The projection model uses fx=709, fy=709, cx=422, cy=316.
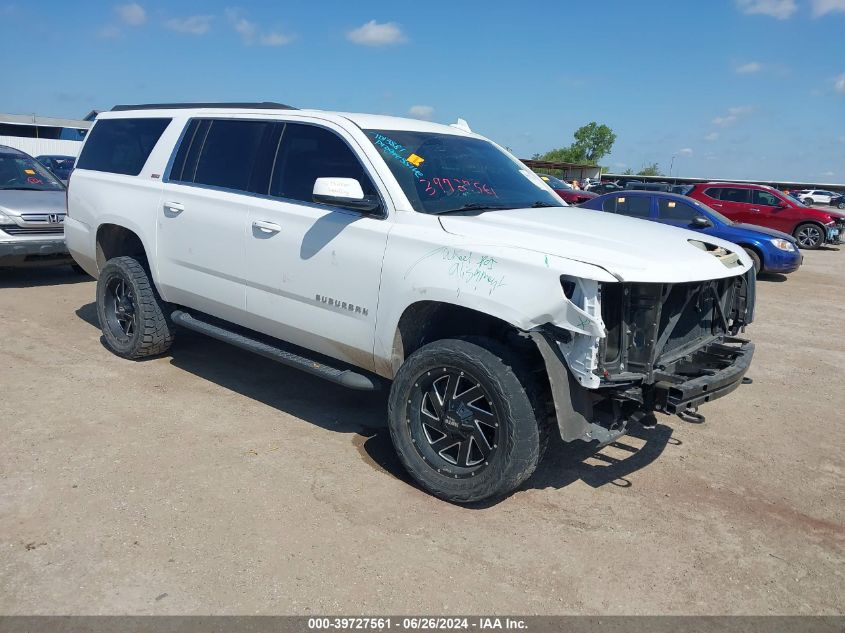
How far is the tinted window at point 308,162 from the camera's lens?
4449 millimetres

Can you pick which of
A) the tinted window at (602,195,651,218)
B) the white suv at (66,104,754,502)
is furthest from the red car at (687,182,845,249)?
the white suv at (66,104,754,502)

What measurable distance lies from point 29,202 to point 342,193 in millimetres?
6790

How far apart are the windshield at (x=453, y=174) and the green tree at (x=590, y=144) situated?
10862 centimetres

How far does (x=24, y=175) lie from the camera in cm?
988

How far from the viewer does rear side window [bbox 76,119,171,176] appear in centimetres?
583

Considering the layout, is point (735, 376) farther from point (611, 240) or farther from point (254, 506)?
point (254, 506)

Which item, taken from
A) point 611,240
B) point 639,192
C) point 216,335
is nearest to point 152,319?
point 216,335

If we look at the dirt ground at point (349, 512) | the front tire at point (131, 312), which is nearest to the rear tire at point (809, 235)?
the dirt ground at point (349, 512)

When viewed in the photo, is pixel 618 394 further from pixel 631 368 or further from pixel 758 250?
pixel 758 250

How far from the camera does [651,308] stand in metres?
3.47

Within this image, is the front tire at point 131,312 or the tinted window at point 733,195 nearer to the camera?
the front tire at point 131,312

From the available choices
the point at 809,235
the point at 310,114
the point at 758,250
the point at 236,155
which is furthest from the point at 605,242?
the point at 809,235

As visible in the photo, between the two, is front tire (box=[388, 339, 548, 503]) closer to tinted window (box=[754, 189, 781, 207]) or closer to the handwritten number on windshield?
the handwritten number on windshield

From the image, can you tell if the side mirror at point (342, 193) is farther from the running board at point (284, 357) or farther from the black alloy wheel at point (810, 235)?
the black alloy wheel at point (810, 235)
